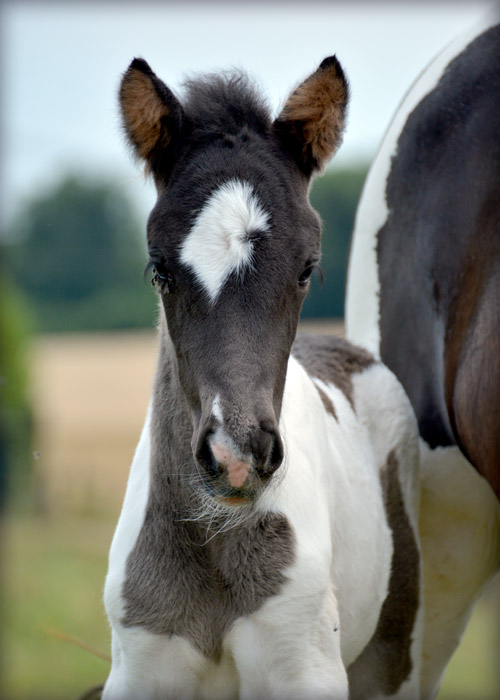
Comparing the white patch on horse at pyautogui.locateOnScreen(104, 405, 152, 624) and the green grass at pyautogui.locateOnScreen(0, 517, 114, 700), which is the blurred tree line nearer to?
the green grass at pyautogui.locateOnScreen(0, 517, 114, 700)

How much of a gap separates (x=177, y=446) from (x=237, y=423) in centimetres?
55

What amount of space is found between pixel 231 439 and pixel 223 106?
107 centimetres

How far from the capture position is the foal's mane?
2.89 meters

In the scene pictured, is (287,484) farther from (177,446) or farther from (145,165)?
(145,165)

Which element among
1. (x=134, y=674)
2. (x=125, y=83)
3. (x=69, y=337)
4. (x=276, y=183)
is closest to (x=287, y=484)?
(x=134, y=674)

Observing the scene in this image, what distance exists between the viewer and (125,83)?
2814mm

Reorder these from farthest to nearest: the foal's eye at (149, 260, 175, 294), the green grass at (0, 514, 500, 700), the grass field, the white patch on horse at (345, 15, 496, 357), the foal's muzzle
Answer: the grass field < the green grass at (0, 514, 500, 700) < the white patch on horse at (345, 15, 496, 357) < the foal's eye at (149, 260, 175, 294) < the foal's muzzle

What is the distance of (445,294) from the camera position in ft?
11.6

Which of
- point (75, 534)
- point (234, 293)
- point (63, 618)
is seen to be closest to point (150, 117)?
point (234, 293)

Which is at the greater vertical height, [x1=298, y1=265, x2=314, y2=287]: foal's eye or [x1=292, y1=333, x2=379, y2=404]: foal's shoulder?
[x1=298, y1=265, x2=314, y2=287]: foal's eye

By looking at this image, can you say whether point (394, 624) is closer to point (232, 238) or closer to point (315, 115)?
point (232, 238)

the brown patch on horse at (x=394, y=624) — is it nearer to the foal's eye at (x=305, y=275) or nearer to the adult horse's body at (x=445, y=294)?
the adult horse's body at (x=445, y=294)

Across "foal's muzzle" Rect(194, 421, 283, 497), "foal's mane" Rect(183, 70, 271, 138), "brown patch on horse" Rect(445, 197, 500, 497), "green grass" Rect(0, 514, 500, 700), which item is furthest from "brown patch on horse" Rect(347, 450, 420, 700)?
"green grass" Rect(0, 514, 500, 700)

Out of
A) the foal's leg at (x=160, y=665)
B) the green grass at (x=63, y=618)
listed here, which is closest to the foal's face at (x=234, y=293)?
the foal's leg at (x=160, y=665)
